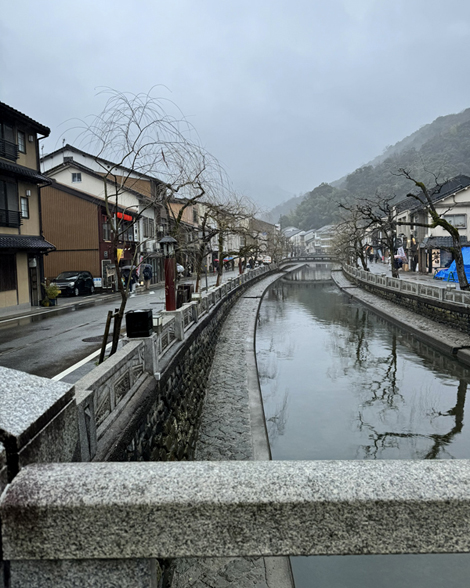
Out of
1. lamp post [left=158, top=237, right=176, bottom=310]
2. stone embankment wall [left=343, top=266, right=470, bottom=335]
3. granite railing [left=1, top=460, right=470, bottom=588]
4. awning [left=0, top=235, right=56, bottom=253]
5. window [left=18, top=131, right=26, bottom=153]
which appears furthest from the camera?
window [left=18, top=131, right=26, bottom=153]

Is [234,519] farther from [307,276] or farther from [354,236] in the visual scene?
[307,276]

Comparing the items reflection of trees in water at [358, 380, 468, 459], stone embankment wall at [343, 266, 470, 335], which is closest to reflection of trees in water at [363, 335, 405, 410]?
reflection of trees in water at [358, 380, 468, 459]

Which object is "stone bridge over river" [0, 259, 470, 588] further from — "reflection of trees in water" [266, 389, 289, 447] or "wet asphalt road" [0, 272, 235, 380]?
"reflection of trees in water" [266, 389, 289, 447]

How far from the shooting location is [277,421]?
11992 mm

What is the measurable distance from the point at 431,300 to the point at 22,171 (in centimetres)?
2028

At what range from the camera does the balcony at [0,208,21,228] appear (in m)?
22.5

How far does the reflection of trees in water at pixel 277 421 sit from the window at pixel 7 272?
1540 cm

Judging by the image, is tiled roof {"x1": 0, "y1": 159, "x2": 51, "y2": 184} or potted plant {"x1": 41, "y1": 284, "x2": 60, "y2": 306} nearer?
tiled roof {"x1": 0, "y1": 159, "x2": 51, "y2": 184}

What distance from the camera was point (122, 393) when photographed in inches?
239

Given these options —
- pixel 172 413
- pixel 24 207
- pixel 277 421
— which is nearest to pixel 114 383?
pixel 172 413

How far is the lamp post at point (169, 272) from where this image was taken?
1355 cm

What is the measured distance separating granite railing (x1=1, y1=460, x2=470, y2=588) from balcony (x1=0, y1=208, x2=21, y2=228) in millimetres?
22920

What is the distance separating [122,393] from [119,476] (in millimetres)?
3817

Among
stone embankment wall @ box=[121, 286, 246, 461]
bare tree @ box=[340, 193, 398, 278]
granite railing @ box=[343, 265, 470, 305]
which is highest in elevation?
bare tree @ box=[340, 193, 398, 278]
